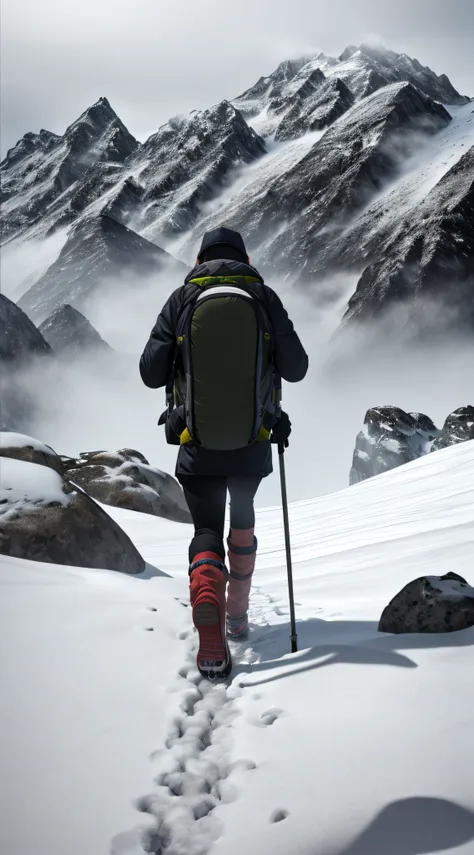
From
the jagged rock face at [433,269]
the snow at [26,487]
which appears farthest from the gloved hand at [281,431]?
the jagged rock face at [433,269]

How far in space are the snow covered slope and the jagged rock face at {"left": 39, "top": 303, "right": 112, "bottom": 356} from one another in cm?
10859

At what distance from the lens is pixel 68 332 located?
114 m

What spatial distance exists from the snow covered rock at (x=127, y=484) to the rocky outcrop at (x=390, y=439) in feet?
67.0

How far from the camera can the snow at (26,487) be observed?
5332 millimetres

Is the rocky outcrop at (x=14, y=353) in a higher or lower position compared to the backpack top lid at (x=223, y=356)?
higher

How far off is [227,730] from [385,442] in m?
34.5

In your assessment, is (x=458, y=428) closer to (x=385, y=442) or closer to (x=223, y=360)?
(x=385, y=442)

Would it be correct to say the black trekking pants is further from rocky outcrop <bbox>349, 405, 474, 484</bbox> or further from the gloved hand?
rocky outcrop <bbox>349, 405, 474, 484</bbox>

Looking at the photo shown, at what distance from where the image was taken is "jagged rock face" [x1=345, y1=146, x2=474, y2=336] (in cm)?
11388

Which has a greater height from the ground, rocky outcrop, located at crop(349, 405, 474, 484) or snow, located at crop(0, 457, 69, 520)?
rocky outcrop, located at crop(349, 405, 474, 484)

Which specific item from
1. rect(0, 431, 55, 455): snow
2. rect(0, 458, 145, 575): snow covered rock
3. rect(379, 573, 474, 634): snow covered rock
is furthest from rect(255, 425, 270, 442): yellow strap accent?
rect(0, 431, 55, 455): snow

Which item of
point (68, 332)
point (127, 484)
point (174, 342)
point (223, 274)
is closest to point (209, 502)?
point (174, 342)

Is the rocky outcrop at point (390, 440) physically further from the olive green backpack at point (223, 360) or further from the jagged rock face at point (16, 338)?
the jagged rock face at point (16, 338)

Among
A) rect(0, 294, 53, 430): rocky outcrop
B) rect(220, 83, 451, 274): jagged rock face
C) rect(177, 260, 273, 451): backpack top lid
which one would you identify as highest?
rect(220, 83, 451, 274): jagged rock face
